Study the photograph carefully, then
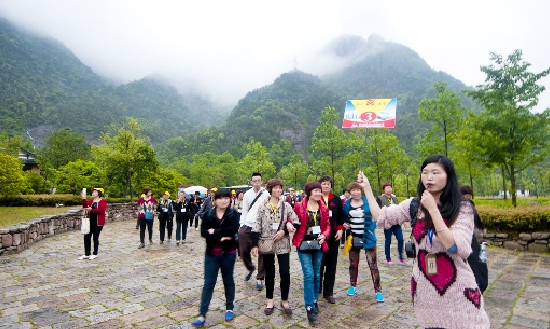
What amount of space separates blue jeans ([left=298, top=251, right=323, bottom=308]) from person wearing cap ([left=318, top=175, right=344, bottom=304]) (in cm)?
45

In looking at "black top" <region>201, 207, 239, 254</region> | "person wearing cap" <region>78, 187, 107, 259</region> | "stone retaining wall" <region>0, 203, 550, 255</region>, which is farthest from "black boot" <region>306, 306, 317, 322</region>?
"stone retaining wall" <region>0, 203, 550, 255</region>

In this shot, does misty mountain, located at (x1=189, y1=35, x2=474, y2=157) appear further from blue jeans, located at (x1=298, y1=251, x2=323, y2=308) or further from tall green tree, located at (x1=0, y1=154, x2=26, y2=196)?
blue jeans, located at (x1=298, y1=251, x2=323, y2=308)

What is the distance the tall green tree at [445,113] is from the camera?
54.7ft

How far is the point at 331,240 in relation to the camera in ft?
15.3

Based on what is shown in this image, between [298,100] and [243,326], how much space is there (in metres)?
107

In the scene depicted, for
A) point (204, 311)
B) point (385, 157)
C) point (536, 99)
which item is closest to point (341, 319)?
point (204, 311)

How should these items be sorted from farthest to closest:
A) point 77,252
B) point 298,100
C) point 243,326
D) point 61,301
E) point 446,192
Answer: point 298,100 < point 77,252 < point 61,301 < point 243,326 < point 446,192

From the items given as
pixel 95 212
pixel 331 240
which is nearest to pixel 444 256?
pixel 331 240

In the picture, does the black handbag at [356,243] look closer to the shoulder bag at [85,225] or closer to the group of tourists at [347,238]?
the group of tourists at [347,238]

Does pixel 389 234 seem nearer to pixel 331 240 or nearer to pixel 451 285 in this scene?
pixel 331 240

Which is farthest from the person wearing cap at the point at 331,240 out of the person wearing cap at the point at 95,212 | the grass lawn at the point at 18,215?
the grass lawn at the point at 18,215

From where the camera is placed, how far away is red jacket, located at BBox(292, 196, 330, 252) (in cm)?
423

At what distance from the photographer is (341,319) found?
4.05 meters

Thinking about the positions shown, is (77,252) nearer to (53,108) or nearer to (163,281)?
(163,281)
